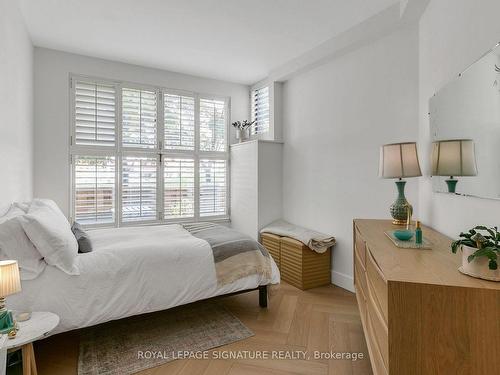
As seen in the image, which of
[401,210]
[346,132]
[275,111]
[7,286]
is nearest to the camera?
[7,286]

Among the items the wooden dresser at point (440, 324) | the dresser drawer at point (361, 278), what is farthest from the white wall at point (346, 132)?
the wooden dresser at point (440, 324)

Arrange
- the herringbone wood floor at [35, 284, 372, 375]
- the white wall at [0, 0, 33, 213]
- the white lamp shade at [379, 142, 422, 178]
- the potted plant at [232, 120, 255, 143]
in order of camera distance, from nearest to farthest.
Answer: the herringbone wood floor at [35, 284, 372, 375]
the white lamp shade at [379, 142, 422, 178]
the white wall at [0, 0, 33, 213]
the potted plant at [232, 120, 255, 143]

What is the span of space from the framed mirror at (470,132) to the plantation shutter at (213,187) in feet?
10.2

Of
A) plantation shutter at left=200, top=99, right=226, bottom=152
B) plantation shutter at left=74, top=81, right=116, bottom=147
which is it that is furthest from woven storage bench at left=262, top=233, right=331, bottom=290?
plantation shutter at left=74, top=81, right=116, bottom=147

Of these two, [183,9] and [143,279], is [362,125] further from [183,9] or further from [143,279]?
[143,279]

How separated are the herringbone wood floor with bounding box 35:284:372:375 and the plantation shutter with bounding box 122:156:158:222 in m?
1.78

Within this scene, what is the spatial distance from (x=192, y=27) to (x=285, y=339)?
2.97 m

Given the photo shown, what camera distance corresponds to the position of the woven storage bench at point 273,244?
352 cm

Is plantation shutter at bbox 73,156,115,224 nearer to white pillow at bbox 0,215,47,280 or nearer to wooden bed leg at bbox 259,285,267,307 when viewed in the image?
white pillow at bbox 0,215,47,280

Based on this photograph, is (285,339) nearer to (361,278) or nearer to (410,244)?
(361,278)

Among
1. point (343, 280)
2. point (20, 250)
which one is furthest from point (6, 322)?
point (343, 280)

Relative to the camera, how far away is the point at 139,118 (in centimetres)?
387

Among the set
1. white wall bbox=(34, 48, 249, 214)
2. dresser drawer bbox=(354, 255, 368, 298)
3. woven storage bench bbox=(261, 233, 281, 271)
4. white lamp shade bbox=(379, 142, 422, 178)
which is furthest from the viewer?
woven storage bench bbox=(261, 233, 281, 271)

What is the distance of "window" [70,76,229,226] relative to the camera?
357 centimetres
